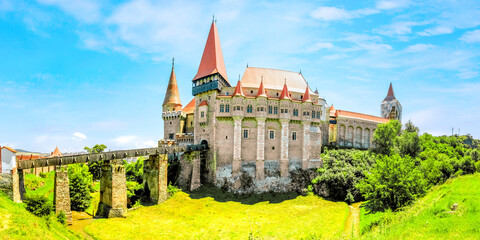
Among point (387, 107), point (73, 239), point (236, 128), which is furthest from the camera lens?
point (387, 107)

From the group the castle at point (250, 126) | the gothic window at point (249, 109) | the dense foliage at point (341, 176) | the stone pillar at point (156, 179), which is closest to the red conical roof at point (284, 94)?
the castle at point (250, 126)

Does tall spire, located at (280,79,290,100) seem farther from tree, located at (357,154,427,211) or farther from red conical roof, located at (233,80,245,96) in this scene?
tree, located at (357,154,427,211)

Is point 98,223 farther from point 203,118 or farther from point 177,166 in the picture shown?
point 203,118

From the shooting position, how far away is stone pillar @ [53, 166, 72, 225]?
24.7 meters

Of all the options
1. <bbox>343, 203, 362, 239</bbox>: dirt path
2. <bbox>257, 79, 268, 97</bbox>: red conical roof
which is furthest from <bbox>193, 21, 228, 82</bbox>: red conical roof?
<bbox>343, 203, 362, 239</bbox>: dirt path

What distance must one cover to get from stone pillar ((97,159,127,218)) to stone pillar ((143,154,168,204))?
4.94m

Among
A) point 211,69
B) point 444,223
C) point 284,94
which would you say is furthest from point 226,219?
point 211,69

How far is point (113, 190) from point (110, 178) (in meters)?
1.41

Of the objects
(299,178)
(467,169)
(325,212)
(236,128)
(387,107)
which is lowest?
(325,212)

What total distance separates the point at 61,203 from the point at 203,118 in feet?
71.5

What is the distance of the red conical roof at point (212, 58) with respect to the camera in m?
43.6

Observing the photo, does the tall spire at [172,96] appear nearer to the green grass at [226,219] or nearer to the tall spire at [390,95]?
the green grass at [226,219]

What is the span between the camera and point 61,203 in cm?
2503

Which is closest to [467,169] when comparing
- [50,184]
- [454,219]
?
[454,219]
